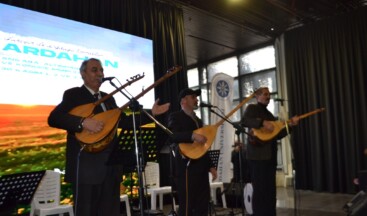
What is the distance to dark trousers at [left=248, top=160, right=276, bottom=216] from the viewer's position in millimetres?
3855

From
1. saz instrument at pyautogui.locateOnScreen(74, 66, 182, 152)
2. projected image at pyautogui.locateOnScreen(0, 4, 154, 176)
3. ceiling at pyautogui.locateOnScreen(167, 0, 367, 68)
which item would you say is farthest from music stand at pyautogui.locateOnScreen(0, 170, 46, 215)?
ceiling at pyautogui.locateOnScreen(167, 0, 367, 68)

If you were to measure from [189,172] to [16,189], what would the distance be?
4.47 feet

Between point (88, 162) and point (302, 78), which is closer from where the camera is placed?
point (88, 162)

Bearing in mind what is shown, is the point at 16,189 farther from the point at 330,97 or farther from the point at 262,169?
the point at 330,97

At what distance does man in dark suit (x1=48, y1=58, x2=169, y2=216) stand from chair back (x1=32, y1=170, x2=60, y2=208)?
6.14 ft

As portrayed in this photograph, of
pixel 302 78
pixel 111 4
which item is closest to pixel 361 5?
pixel 302 78

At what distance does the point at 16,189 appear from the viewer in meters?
2.46

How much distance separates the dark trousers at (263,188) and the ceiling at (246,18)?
4.00 m

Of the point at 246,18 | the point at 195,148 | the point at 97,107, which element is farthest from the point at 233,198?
the point at 246,18

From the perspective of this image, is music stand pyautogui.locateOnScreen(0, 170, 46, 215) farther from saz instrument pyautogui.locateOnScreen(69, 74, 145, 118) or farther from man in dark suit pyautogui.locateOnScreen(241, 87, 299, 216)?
man in dark suit pyautogui.locateOnScreen(241, 87, 299, 216)

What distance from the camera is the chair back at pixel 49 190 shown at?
4.06 m

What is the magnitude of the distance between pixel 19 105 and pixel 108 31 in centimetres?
178

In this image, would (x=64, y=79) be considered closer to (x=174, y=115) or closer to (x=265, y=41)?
(x=174, y=115)

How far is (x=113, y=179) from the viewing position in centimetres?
251
